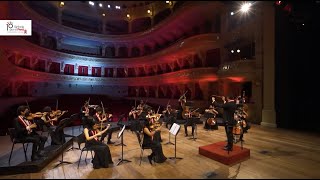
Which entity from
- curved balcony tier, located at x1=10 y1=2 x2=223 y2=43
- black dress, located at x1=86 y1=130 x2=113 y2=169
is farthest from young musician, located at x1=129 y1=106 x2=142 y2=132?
curved balcony tier, located at x1=10 y1=2 x2=223 y2=43

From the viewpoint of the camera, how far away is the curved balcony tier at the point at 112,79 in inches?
603

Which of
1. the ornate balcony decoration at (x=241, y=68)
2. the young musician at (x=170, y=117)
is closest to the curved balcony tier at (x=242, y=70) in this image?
the ornate balcony decoration at (x=241, y=68)

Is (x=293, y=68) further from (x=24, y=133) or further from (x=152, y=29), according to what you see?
(x=152, y=29)

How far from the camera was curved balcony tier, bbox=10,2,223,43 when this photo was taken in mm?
16391

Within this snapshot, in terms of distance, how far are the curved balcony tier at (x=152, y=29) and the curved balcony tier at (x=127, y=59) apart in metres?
2.13

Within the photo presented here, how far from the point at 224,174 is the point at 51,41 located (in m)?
23.8

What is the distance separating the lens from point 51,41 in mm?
23344

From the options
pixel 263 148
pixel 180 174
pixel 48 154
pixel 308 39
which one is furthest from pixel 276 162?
pixel 308 39

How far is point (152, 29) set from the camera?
939 inches

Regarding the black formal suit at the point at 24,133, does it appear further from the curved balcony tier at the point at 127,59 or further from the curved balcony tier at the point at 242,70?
the curved balcony tier at the point at 242,70

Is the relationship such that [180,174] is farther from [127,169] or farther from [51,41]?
[51,41]

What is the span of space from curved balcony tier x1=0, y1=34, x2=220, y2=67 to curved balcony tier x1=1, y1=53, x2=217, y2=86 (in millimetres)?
1727

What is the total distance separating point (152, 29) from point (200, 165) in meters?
20.3

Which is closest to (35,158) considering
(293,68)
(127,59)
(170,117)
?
(170,117)
